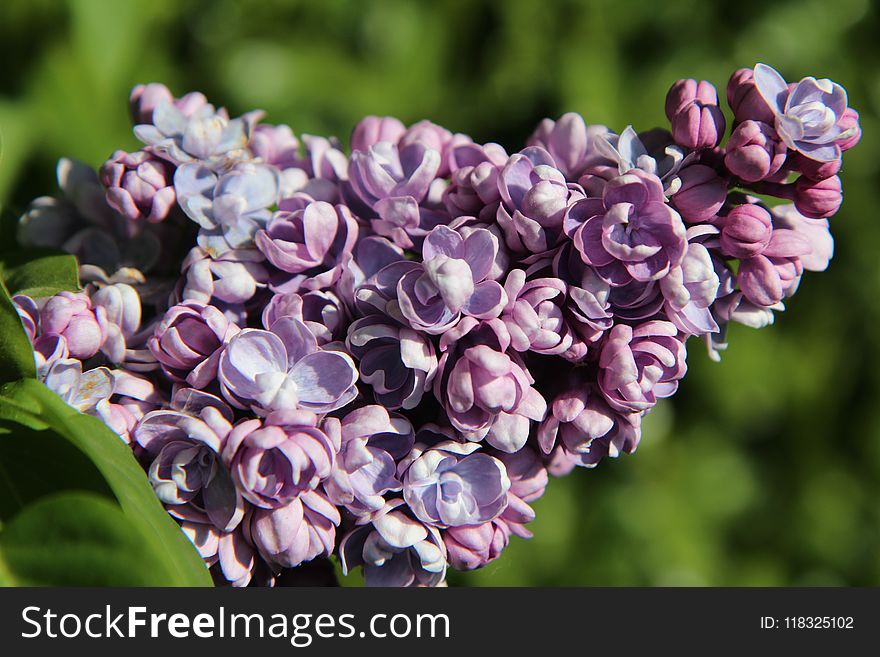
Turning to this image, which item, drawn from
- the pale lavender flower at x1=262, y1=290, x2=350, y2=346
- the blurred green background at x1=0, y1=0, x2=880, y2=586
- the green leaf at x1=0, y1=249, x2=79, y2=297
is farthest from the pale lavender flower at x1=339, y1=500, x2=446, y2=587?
the blurred green background at x1=0, y1=0, x2=880, y2=586

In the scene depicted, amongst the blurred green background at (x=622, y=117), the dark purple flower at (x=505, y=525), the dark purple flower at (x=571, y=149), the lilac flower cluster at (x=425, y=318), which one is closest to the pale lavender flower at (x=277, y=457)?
the lilac flower cluster at (x=425, y=318)

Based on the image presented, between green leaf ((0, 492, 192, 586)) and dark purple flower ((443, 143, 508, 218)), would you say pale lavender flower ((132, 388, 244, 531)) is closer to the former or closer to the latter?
green leaf ((0, 492, 192, 586))

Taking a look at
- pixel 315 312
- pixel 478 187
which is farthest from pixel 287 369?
pixel 478 187

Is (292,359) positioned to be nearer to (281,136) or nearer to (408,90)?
(281,136)

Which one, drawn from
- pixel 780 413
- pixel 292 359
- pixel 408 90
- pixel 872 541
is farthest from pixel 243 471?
pixel 872 541

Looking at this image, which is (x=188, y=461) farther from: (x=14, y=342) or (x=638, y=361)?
(x=638, y=361)
